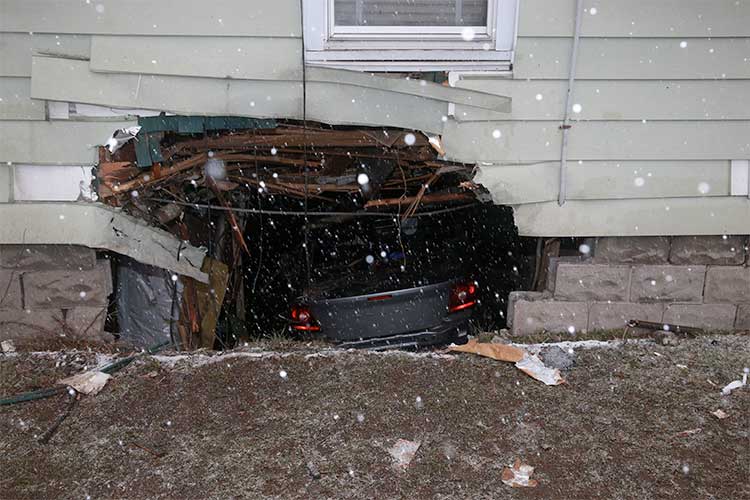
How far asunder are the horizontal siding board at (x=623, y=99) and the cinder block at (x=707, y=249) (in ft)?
2.64

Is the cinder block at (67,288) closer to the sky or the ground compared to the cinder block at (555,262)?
closer to the ground

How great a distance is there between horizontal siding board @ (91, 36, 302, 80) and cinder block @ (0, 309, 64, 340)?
5.50 ft

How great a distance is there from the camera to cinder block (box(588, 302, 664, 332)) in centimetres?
431

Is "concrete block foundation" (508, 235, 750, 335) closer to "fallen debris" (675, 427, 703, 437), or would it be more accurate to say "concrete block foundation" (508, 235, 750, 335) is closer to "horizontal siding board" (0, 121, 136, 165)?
"fallen debris" (675, 427, 703, 437)

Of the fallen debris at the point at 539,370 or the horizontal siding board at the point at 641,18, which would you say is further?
the horizontal siding board at the point at 641,18

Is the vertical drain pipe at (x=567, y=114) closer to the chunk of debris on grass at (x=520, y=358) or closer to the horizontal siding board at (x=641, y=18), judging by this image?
the horizontal siding board at (x=641, y=18)

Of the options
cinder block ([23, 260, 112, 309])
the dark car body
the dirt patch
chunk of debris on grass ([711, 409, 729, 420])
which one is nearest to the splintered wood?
cinder block ([23, 260, 112, 309])

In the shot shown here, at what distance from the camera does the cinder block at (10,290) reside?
418cm

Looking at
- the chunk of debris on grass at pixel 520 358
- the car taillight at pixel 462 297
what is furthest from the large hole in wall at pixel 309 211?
the chunk of debris on grass at pixel 520 358

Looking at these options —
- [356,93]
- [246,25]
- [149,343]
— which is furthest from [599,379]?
[149,343]

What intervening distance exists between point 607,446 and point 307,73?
2710mm

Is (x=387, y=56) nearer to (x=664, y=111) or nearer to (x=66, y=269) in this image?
(x=664, y=111)

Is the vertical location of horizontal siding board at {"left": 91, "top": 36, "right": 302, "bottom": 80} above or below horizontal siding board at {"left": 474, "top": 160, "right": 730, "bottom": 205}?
above

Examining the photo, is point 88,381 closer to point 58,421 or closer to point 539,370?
point 58,421
